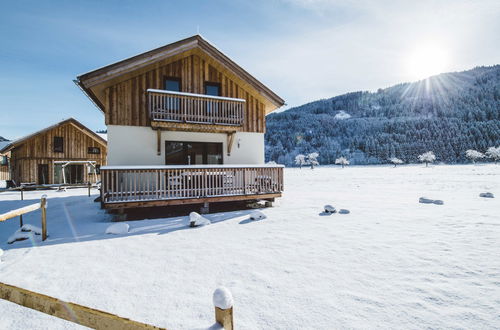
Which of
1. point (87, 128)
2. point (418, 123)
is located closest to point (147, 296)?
point (87, 128)

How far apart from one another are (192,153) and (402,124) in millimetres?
132001

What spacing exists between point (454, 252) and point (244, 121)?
30.5ft

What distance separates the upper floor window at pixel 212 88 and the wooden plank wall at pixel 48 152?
1908cm

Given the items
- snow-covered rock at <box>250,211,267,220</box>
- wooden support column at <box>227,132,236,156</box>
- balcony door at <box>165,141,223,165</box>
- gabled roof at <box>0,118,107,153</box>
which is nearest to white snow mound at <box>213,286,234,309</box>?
snow-covered rock at <box>250,211,267,220</box>

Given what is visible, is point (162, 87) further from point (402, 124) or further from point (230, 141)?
point (402, 124)

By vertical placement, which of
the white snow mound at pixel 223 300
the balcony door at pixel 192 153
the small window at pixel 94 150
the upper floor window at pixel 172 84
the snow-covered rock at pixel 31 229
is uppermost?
the upper floor window at pixel 172 84

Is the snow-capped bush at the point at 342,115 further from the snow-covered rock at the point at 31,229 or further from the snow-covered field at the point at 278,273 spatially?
the snow-covered rock at the point at 31,229

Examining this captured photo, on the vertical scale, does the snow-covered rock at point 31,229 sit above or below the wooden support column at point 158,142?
below

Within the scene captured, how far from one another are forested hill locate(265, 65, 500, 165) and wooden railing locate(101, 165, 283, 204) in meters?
93.3

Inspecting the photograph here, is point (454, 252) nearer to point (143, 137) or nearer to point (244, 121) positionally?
point (244, 121)

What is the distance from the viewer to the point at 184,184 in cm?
868

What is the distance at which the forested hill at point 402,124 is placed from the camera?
299 feet

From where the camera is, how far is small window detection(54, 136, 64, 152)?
22391 mm

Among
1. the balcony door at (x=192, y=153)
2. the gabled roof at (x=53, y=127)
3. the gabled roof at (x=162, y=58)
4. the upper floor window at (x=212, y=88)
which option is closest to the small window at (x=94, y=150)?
the gabled roof at (x=53, y=127)
